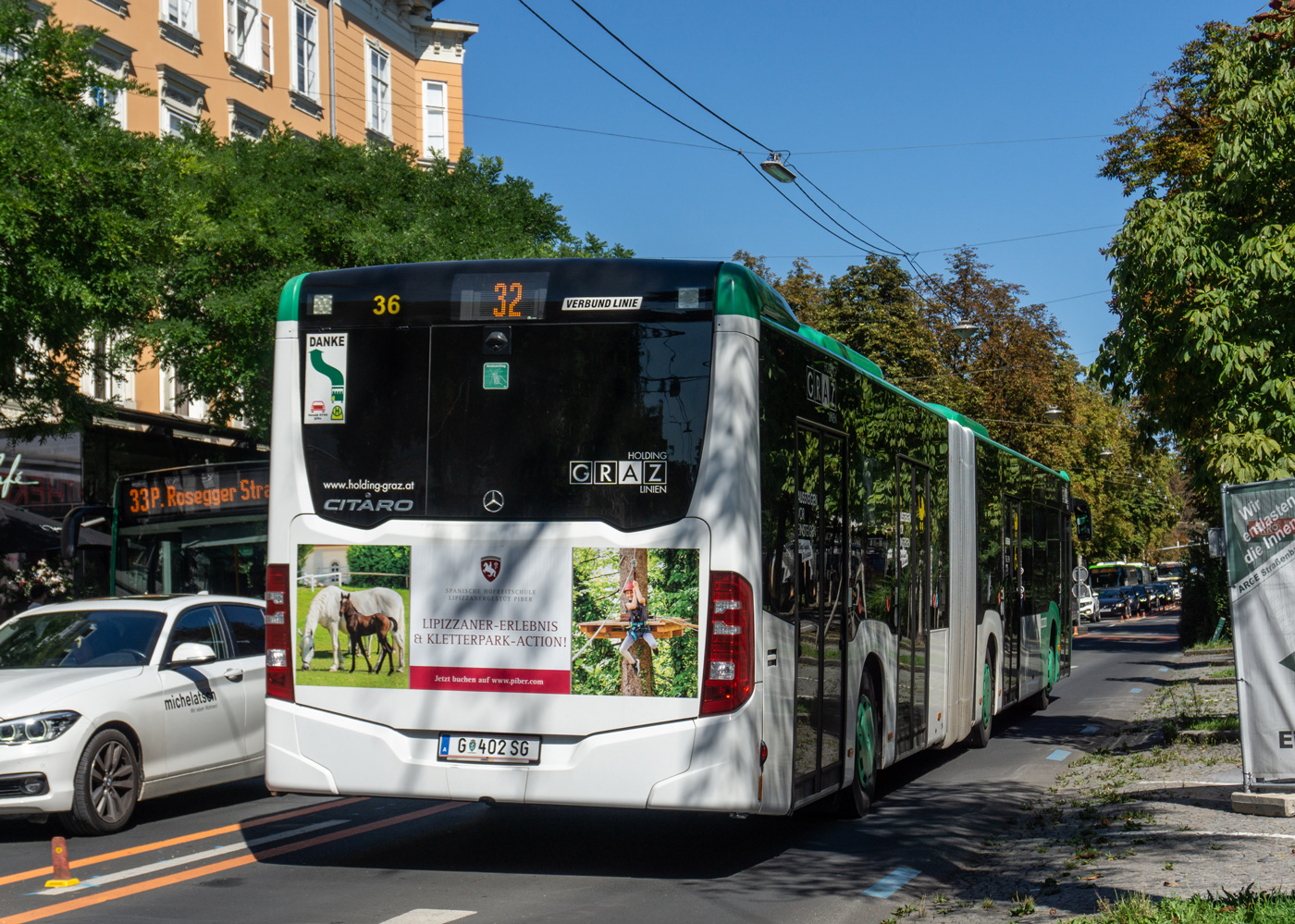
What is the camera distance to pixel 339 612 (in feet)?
25.9

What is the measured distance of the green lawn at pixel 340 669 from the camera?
780cm

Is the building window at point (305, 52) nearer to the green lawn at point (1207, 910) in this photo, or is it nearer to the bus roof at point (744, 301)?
the bus roof at point (744, 301)

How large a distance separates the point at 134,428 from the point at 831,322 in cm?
2336

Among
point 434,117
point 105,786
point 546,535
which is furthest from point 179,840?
point 434,117

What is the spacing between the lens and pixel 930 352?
4375cm

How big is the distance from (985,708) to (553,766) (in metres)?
8.27

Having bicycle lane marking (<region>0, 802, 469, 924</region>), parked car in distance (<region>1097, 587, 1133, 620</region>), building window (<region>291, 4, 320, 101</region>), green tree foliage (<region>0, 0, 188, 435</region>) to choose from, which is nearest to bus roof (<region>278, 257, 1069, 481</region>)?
bicycle lane marking (<region>0, 802, 469, 924</region>)

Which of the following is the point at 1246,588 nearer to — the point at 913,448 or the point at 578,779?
the point at 913,448

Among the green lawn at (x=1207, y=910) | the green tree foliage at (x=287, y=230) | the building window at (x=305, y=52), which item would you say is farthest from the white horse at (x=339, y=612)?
the building window at (x=305, y=52)

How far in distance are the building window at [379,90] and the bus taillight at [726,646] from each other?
31.7 metres

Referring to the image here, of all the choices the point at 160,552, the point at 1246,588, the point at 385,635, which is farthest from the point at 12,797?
the point at 1246,588

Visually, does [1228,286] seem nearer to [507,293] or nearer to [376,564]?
[507,293]

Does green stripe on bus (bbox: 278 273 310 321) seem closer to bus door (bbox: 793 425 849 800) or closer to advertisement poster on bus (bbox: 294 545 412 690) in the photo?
advertisement poster on bus (bbox: 294 545 412 690)

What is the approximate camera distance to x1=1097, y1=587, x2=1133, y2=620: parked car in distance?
7075 cm
